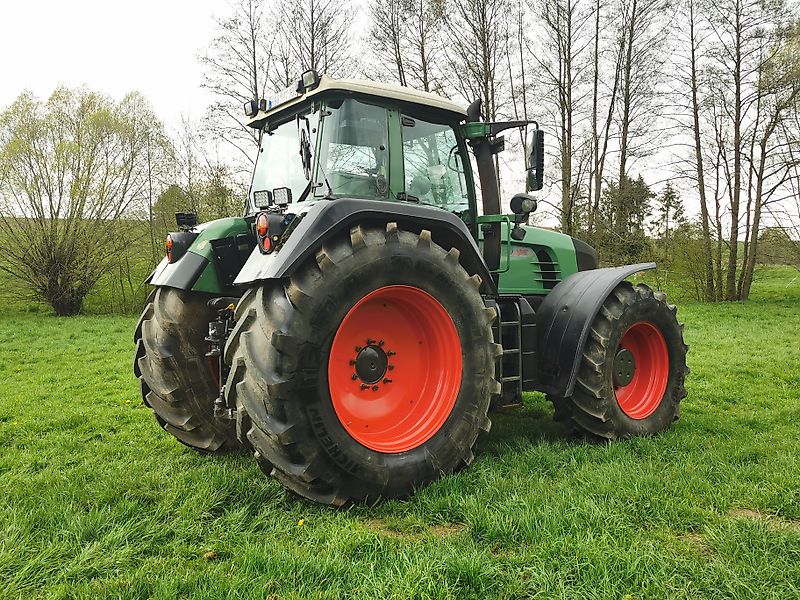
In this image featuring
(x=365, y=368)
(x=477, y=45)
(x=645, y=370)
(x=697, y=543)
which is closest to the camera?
(x=697, y=543)

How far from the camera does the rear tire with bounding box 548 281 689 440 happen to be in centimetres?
413

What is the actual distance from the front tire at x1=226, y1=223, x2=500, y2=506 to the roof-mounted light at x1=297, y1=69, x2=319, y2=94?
117 centimetres

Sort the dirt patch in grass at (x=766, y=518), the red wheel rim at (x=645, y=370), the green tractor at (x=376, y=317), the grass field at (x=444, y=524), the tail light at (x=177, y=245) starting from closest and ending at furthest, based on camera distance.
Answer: the grass field at (x=444, y=524) < the dirt patch in grass at (x=766, y=518) < the green tractor at (x=376, y=317) < the tail light at (x=177, y=245) < the red wheel rim at (x=645, y=370)

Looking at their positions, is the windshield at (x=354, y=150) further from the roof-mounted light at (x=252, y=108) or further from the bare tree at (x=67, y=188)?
the bare tree at (x=67, y=188)

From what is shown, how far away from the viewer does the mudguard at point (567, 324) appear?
4.11 metres

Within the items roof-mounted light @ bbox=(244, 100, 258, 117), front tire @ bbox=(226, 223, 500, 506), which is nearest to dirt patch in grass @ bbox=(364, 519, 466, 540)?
front tire @ bbox=(226, 223, 500, 506)

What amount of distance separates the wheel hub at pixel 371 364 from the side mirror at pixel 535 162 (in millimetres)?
1860

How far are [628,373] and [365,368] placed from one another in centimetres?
240

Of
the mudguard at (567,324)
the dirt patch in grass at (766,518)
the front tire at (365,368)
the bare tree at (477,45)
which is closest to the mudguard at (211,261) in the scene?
the front tire at (365,368)

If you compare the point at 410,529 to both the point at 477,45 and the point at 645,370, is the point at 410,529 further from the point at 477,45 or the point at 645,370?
the point at 477,45

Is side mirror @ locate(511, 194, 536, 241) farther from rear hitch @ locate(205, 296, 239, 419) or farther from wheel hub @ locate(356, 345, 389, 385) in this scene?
rear hitch @ locate(205, 296, 239, 419)

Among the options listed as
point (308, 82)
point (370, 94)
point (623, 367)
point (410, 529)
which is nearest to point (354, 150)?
point (370, 94)

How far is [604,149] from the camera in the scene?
739 inches

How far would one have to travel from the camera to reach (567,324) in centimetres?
421
